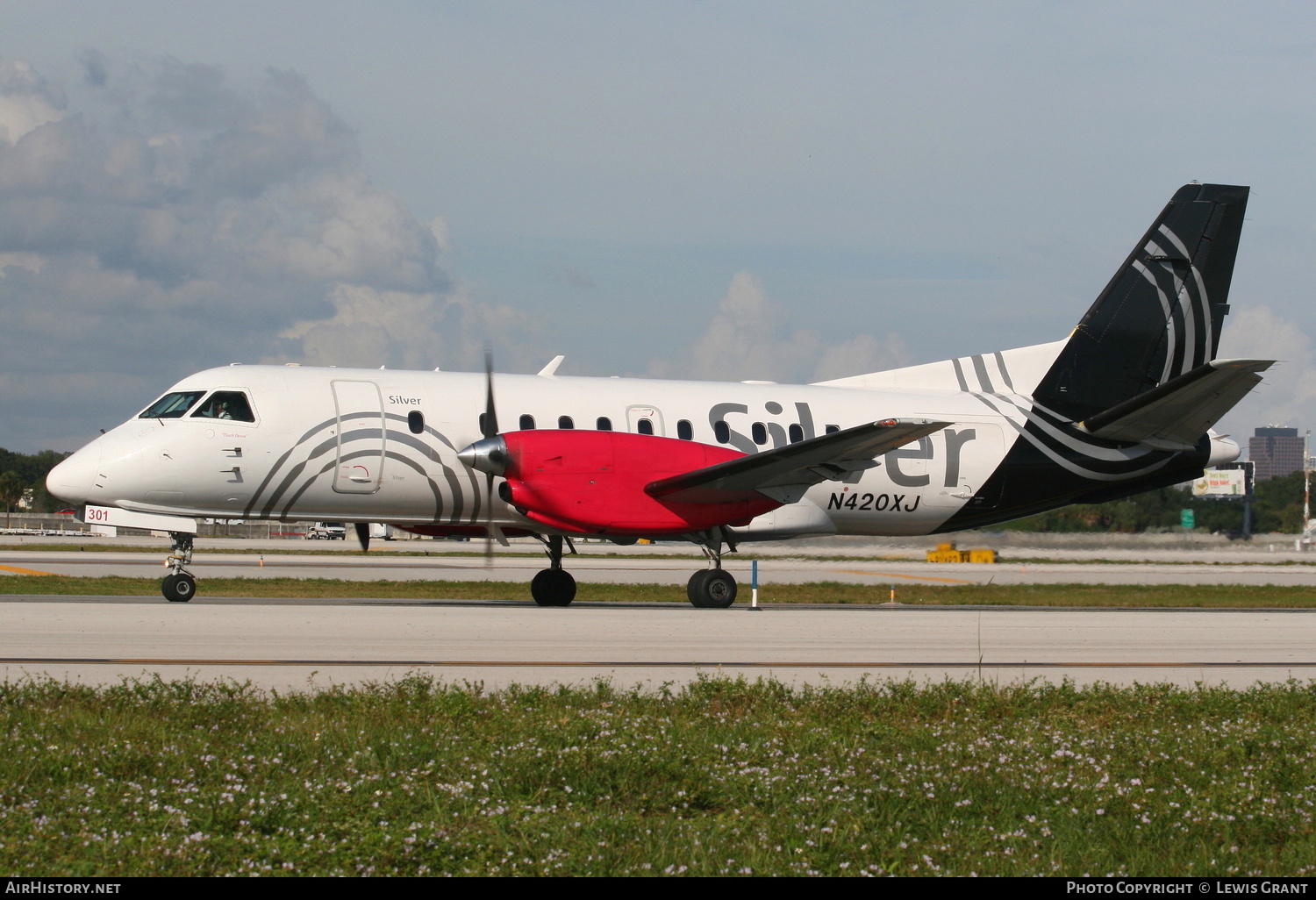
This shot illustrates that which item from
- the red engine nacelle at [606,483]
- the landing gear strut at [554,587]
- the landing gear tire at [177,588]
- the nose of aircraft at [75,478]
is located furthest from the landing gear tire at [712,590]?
the nose of aircraft at [75,478]

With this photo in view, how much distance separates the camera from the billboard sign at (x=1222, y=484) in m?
94.6

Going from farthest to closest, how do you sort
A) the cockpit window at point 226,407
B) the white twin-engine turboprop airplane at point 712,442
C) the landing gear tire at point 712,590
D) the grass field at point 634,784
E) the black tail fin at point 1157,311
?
the black tail fin at point 1157,311
the landing gear tire at point 712,590
the cockpit window at point 226,407
the white twin-engine turboprop airplane at point 712,442
the grass field at point 634,784

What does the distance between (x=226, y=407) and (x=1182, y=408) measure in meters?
17.3

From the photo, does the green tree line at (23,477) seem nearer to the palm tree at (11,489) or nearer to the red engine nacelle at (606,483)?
the palm tree at (11,489)

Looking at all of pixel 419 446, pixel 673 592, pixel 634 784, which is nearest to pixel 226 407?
pixel 419 446

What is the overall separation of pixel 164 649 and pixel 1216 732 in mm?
10059

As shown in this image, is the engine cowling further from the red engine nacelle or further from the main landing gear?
the main landing gear

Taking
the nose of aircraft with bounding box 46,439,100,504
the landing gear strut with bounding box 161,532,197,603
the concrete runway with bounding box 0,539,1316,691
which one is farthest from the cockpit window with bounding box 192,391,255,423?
the concrete runway with bounding box 0,539,1316,691

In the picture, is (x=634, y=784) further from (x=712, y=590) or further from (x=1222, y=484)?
(x=1222, y=484)

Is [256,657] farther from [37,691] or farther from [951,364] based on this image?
[951,364]

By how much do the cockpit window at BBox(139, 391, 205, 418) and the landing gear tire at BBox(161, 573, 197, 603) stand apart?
270cm

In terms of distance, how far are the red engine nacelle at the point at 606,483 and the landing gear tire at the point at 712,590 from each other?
877 mm

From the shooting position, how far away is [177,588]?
19.7 meters

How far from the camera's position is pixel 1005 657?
46.2ft
